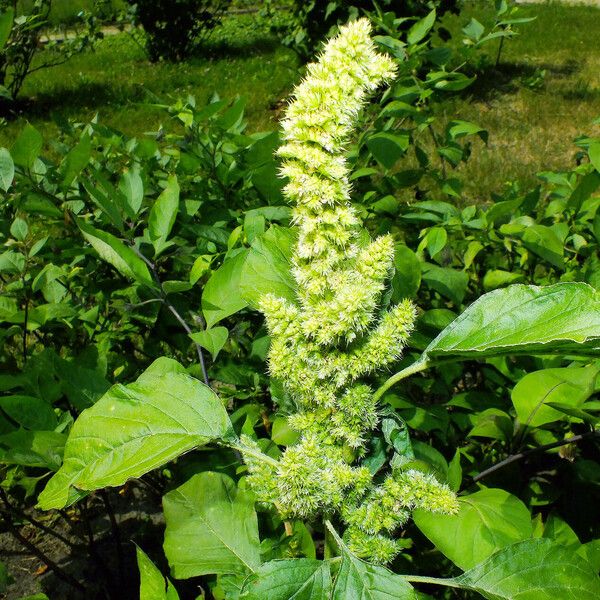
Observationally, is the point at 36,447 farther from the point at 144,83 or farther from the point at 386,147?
the point at 144,83

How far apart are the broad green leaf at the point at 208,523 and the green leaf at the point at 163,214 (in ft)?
1.96

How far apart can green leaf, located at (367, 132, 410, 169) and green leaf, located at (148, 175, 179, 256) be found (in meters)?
0.56

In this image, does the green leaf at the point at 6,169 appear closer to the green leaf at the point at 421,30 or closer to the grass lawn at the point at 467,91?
the green leaf at the point at 421,30

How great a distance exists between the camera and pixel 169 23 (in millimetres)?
11648

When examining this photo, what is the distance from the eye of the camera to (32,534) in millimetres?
2449

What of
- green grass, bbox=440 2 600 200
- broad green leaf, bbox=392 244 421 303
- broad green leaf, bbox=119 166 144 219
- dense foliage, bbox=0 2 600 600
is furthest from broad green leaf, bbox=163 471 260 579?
green grass, bbox=440 2 600 200

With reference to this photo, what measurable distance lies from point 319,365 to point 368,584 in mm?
333

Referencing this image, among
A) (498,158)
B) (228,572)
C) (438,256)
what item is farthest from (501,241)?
(498,158)

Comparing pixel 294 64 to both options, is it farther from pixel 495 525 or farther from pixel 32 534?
pixel 495 525

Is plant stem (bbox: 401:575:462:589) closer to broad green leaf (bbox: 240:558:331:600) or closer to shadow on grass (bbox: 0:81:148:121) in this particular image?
broad green leaf (bbox: 240:558:331:600)

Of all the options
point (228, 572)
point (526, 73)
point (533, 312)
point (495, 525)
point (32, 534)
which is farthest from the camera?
point (526, 73)

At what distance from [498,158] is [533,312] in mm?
5714

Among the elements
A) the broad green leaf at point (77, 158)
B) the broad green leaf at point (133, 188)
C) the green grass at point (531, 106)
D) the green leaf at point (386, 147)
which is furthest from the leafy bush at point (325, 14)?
the broad green leaf at point (77, 158)

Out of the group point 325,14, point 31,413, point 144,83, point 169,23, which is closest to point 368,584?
point 31,413
